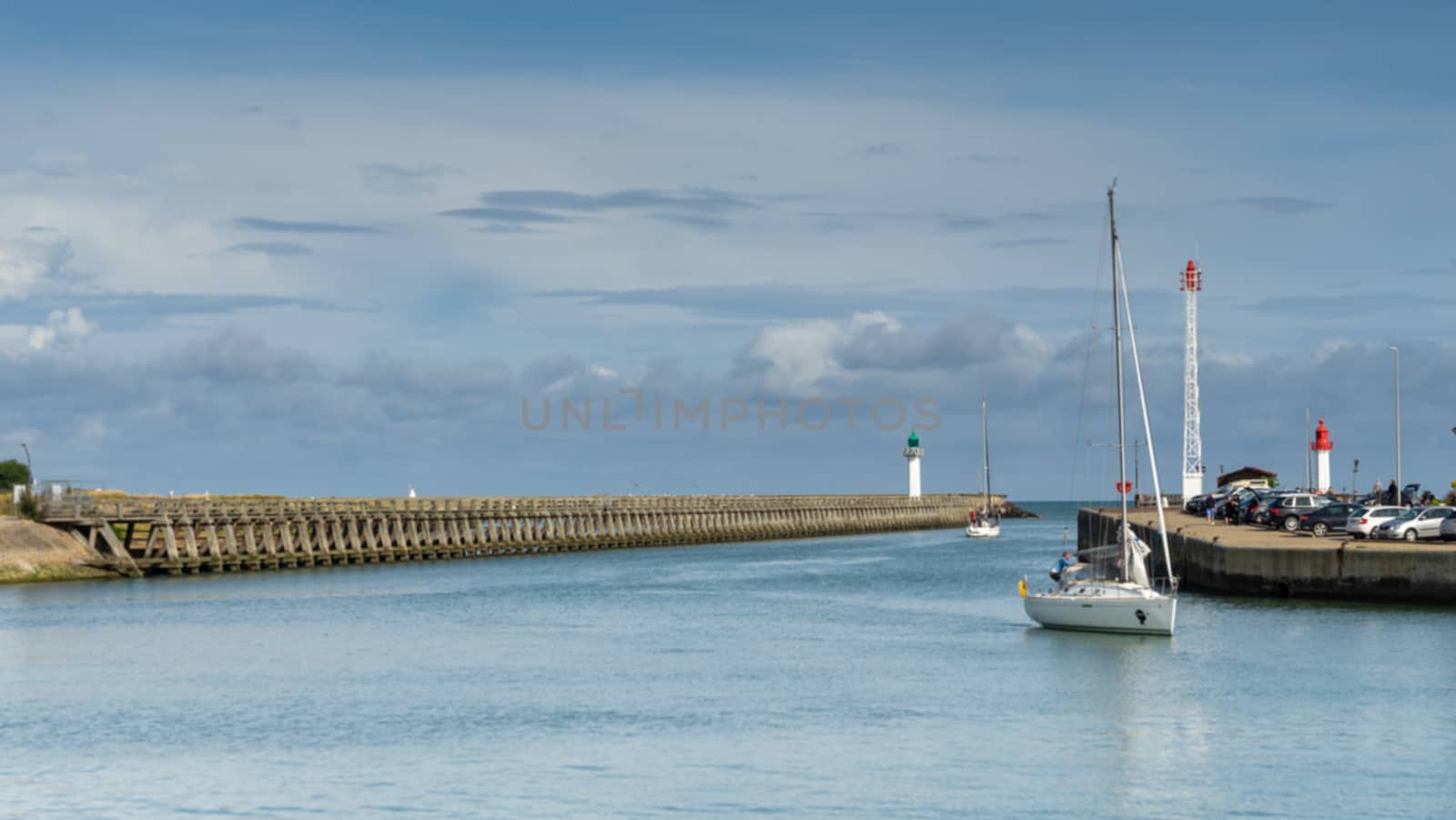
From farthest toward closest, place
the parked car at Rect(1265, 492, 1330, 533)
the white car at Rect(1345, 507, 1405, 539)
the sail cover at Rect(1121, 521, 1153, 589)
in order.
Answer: the parked car at Rect(1265, 492, 1330, 533), the white car at Rect(1345, 507, 1405, 539), the sail cover at Rect(1121, 521, 1153, 589)

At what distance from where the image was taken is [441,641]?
4922 centimetres

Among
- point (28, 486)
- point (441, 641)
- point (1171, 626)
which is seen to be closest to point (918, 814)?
point (1171, 626)

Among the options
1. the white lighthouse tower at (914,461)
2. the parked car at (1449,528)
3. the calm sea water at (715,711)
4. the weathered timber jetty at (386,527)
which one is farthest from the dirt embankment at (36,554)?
the white lighthouse tower at (914,461)

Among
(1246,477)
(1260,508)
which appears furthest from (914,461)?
(1260,508)

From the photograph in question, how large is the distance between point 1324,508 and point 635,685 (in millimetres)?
35931

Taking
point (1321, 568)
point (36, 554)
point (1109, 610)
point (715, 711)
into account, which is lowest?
point (715, 711)

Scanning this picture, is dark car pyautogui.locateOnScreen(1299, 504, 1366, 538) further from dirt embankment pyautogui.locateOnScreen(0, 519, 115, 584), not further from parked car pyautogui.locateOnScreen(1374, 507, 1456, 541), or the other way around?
dirt embankment pyautogui.locateOnScreen(0, 519, 115, 584)

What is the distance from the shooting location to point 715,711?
35.1 metres

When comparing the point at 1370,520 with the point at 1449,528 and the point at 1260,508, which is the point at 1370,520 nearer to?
the point at 1449,528

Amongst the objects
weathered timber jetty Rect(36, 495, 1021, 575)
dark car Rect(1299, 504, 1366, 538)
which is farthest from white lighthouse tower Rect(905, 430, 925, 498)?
dark car Rect(1299, 504, 1366, 538)

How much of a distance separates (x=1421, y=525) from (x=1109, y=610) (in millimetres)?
17155

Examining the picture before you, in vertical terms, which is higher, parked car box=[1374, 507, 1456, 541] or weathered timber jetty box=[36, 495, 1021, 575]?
parked car box=[1374, 507, 1456, 541]

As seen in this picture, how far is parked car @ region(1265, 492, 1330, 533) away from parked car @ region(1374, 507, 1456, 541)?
9095mm

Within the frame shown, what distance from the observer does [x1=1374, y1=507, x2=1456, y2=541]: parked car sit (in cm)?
5688
